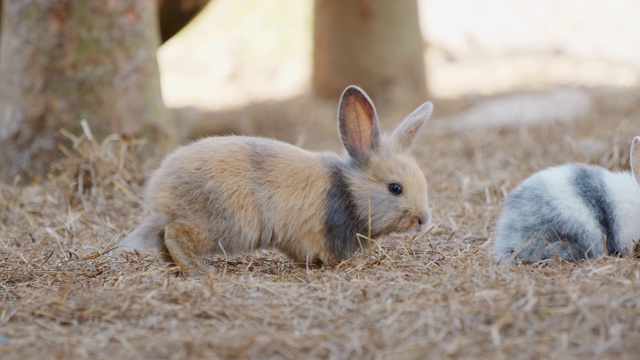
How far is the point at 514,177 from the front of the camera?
234 inches

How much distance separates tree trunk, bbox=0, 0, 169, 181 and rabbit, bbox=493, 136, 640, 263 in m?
3.40

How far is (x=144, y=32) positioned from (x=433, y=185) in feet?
8.68

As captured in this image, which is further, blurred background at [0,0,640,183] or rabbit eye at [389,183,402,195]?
blurred background at [0,0,640,183]

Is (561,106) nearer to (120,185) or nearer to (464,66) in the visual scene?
(464,66)

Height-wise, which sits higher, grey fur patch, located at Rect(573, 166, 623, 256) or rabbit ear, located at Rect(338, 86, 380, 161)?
rabbit ear, located at Rect(338, 86, 380, 161)

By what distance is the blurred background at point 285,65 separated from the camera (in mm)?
6125

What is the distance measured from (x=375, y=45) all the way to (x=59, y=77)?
501cm

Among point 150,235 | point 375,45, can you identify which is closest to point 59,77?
point 150,235

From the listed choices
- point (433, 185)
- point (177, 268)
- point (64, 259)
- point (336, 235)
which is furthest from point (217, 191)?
point (433, 185)

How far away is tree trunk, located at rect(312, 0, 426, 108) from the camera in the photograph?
1015 cm

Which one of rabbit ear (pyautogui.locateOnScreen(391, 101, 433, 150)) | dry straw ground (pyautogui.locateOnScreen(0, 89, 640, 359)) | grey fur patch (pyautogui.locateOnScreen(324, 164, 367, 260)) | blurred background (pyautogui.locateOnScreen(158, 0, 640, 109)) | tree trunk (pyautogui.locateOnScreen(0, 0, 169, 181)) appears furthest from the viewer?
blurred background (pyautogui.locateOnScreen(158, 0, 640, 109))

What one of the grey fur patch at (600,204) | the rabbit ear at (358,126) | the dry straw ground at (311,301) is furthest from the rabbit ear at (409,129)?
the grey fur patch at (600,204)

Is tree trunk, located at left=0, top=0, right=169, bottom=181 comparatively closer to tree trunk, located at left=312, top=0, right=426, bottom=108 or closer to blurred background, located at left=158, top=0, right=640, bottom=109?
tree trunk, located at left=312, top=0, right=426, bottom=108

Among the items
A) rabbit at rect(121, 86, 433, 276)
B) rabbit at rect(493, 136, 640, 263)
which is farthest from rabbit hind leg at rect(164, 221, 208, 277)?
rabbit at rect(493, 136, 640, 263)
